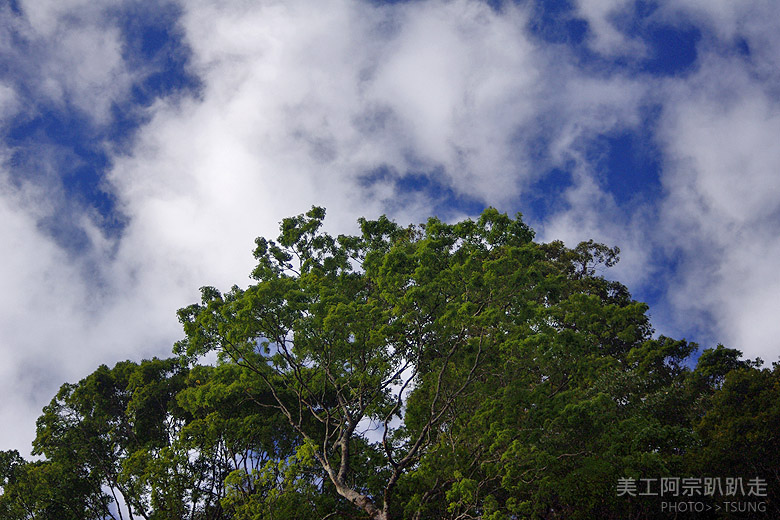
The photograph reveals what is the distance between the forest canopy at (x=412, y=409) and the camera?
37.2 feet

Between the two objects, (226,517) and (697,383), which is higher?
(697,383)

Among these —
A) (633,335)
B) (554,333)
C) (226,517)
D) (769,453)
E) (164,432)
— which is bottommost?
(226,517)

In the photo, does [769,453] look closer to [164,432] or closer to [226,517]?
[226,517]

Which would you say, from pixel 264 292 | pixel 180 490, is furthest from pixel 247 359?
pixel 180 490

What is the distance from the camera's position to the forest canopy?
1133cm

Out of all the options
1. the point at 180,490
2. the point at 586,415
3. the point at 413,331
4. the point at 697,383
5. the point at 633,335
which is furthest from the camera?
the point at 633,335

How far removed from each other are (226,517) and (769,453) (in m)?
14.1

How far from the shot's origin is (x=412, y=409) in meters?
13.6

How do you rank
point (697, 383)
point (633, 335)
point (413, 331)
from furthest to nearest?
1. point (633, 335)
2. point (697, 383)
3. point (413, 331)

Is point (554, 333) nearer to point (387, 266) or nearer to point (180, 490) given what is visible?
point (387, 266)

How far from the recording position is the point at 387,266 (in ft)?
39.1

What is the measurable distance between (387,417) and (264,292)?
14.2 feet

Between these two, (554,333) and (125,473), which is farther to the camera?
(125,473)

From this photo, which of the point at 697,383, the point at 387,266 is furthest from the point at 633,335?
the point at 387,266
